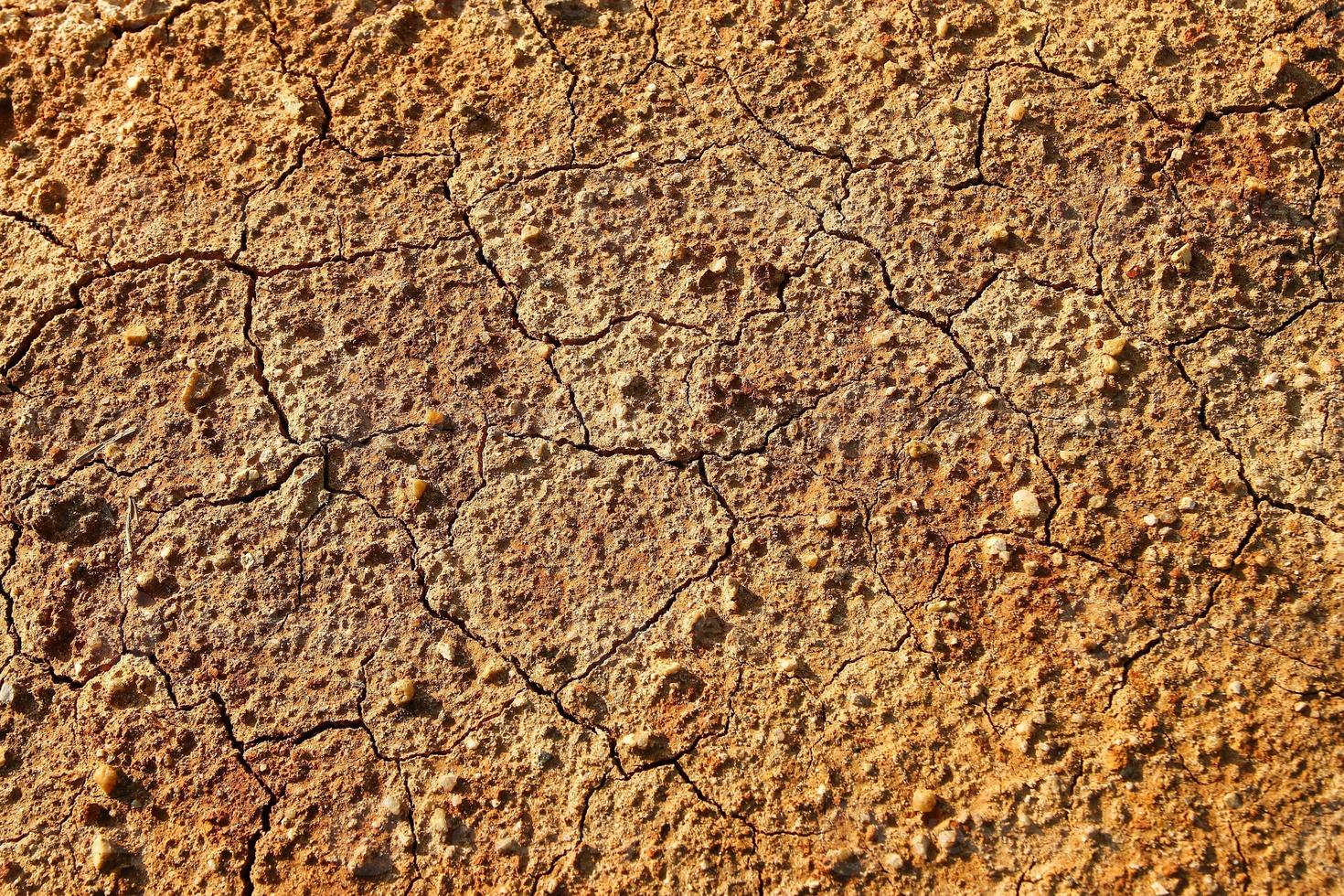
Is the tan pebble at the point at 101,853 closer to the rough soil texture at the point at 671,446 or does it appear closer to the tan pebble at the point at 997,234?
the rough soil texture at the point at 671,446

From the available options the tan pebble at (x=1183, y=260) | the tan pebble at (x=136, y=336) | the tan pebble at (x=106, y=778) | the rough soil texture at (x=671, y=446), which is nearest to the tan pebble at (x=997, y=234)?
the rough soil texture at (x=671, y=446)

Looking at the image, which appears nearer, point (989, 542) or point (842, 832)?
point (842, 832)

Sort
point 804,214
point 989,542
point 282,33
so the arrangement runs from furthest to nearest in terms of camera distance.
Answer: point 282,33 < point 804,214 < point 989,542

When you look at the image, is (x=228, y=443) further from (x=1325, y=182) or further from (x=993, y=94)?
(x=1325, y=182)

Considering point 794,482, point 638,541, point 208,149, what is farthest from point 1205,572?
point 208,149

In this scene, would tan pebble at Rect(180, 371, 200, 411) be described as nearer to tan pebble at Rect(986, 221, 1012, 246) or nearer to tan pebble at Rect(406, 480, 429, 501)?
tan pebble at Rect(406, 480, 429, 501)

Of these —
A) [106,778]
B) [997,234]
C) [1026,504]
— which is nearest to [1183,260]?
[997,234]
